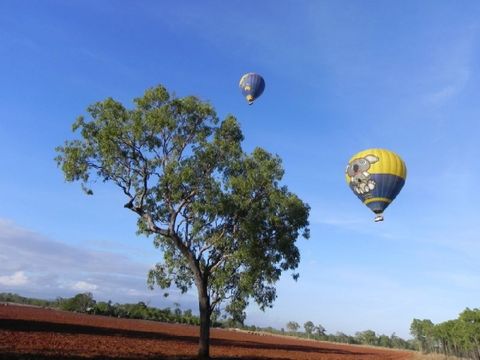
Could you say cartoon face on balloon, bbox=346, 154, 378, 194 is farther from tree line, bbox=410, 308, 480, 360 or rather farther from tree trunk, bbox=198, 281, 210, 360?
tree line, bbox=410, 308, 480, 360

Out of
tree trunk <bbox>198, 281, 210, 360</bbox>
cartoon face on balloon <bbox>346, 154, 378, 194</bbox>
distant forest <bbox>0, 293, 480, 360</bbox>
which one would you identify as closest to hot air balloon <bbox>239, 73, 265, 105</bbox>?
cartoon face on balloon <bbox>346, 154, 378, 194</bbox>

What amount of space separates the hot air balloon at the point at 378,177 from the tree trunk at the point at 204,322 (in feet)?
52.8

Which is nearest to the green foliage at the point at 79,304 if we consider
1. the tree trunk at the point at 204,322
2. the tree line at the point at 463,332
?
the tree line at the point at 463,332

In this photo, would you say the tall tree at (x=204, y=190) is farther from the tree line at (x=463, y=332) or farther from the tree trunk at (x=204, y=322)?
the tree line at (x=463, y=332)

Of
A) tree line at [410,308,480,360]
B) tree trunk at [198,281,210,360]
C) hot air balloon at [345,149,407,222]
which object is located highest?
hot air balloon at [345,149,407,222]

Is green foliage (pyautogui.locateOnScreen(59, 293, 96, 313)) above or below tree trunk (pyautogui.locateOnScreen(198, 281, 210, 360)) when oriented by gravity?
above

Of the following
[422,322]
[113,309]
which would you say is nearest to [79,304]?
[113,309]

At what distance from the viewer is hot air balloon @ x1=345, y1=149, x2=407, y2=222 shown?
124ft

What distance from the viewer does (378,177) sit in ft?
124

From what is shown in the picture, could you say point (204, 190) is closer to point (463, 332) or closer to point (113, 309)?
point (463, 332)

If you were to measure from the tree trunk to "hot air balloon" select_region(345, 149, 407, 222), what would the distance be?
16.1 meters

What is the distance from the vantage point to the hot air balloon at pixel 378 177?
37.7 meters

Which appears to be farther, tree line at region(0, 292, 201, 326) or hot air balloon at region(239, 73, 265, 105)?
tree line at region(0, 292, 201, 326)

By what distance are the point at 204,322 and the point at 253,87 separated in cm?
2755
